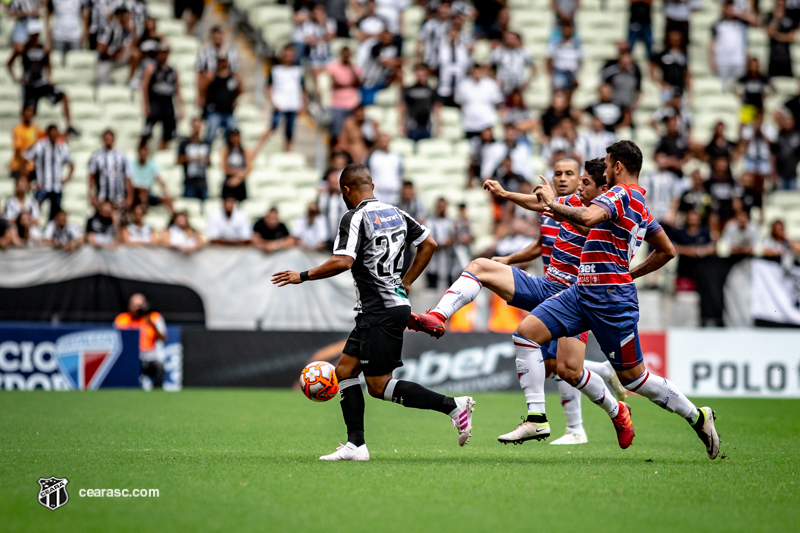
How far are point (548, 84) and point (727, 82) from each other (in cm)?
413

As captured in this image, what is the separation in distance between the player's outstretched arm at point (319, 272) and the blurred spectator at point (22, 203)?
10.8m

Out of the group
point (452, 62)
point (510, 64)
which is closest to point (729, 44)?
point (510, 64)

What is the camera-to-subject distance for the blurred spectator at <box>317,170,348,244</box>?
53.5 feet

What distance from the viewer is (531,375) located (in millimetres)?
7867

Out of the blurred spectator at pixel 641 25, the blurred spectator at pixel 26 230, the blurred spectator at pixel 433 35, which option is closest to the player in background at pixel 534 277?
the blurred spectator at pixel 26 230

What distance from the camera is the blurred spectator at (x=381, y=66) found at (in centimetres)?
1938

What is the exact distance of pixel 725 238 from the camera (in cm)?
1736

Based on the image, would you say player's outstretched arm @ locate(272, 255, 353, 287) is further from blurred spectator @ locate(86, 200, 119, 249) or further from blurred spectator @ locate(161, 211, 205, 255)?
blurred spectator @ locate(86, 200, 119, 249)

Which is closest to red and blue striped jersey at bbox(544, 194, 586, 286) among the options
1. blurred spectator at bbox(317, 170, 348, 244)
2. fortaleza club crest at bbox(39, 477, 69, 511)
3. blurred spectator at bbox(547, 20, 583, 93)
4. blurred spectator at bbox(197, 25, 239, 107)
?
fortaleza club crest at bbox(39, 477, 69, 511)

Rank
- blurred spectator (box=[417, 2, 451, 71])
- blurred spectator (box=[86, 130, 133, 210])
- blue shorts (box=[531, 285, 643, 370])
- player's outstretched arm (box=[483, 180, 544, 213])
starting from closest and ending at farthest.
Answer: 1. blue shorts (box=[531, 285, 643, 370])
2. player's outstretched arm (box=[483, 180, 544, 213])
3. blurred spectator (box=[86, 130, 133, 210])
4. blurred spectator (box=[417, 2, 451, 71])

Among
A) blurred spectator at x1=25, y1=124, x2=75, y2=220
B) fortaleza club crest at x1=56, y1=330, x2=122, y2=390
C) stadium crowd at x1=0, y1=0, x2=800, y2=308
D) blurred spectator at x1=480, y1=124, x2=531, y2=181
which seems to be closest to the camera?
fortaleza club crest at x1=56, y1=330, x2=122, y2=390

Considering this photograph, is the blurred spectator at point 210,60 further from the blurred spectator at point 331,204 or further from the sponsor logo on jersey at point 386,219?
the sponsor logo on jersey at point 386,219

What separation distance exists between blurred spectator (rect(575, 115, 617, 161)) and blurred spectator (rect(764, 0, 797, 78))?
19.0 ft

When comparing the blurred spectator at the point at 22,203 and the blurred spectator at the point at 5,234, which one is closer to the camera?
the blurred spectator at the point at 5,234
